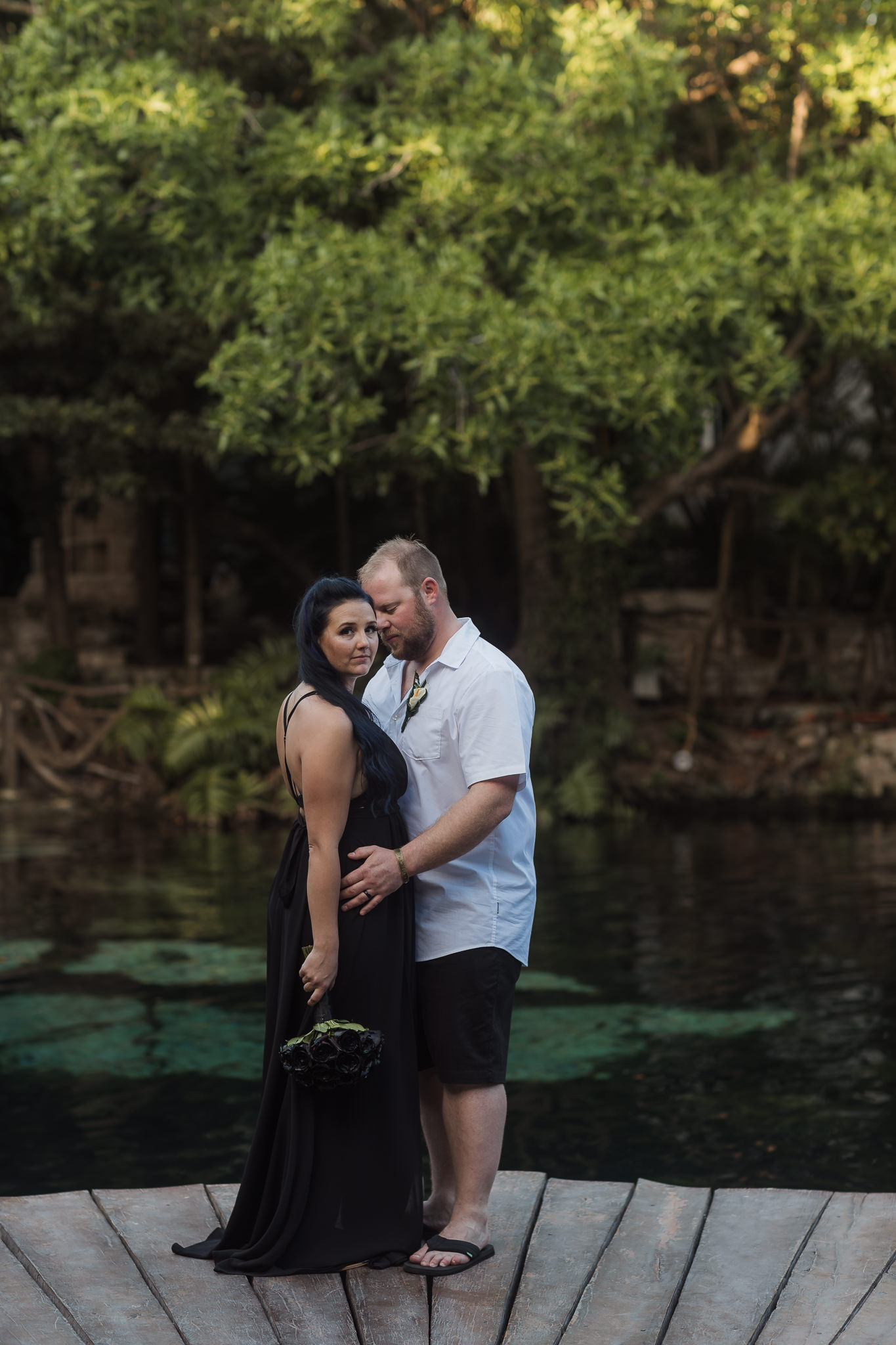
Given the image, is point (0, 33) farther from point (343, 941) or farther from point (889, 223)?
point (343, 941)

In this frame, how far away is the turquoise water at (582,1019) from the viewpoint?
606 centimetres

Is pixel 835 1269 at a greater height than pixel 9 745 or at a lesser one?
greater

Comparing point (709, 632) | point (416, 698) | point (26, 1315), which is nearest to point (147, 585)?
point (709, 632)

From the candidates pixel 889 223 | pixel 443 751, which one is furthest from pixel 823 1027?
pixel 889 223

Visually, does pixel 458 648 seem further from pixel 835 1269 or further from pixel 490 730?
pixel 835 1269

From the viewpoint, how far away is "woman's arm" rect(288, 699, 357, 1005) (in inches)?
149

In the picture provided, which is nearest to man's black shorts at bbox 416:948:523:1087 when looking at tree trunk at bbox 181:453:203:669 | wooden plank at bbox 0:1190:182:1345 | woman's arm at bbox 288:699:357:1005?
woman's arm at bbox 288:699:357:1005

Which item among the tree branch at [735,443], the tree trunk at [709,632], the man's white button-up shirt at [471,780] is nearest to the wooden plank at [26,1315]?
the man's white button-up shirt at [471,780]

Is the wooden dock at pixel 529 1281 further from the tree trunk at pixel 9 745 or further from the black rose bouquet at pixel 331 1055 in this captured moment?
the tree trunk at pixel 9 745

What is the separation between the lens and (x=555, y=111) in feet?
47.5

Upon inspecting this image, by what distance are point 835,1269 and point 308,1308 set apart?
1.27 metres

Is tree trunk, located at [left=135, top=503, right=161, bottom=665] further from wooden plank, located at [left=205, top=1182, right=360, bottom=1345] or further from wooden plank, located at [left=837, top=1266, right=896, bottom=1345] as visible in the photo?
wooden plank, located at [left=837, top=1266, right=896, bottom=1345]

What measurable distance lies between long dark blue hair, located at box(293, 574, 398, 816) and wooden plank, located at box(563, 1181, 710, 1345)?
A: 4.12ft

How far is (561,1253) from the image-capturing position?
3889mm
